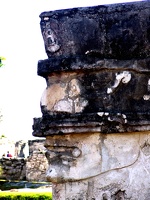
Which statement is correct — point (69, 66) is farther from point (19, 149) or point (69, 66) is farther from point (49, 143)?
point (19, 149)

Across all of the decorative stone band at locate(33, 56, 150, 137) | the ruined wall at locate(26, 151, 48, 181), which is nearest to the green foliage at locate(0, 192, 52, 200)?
the ruined wall at locate(26, 151, 48, 181)

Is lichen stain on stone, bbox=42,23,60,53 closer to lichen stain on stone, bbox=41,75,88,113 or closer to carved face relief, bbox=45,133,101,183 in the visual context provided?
lichen stain on stone, bbox=41,75,88,113

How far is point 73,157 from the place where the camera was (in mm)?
3107

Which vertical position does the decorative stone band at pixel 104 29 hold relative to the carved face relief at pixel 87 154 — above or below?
above

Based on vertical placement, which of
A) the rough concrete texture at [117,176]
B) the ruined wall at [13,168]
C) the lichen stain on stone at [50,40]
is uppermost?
the lichen stain on stone at [50,40]

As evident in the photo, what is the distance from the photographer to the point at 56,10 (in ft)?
10.4

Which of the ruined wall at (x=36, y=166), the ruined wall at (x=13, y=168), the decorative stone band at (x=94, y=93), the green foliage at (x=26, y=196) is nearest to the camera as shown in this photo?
the decorative stone band at (x=94, y=93)

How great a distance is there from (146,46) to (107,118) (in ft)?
1.97

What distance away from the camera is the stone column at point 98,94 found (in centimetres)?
310

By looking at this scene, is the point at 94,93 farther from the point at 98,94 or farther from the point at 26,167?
the point at 26,167

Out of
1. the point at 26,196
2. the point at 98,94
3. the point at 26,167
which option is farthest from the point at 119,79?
the point at 26,167

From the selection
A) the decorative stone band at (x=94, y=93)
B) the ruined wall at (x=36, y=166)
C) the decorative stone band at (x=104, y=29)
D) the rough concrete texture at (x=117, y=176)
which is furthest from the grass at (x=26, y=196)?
the decorative stone band at (x=104, y=29)

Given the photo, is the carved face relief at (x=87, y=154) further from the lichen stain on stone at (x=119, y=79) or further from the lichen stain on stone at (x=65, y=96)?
the lichen stain on stone at (x=119, y=79)

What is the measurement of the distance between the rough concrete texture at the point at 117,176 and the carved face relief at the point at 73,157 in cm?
2
